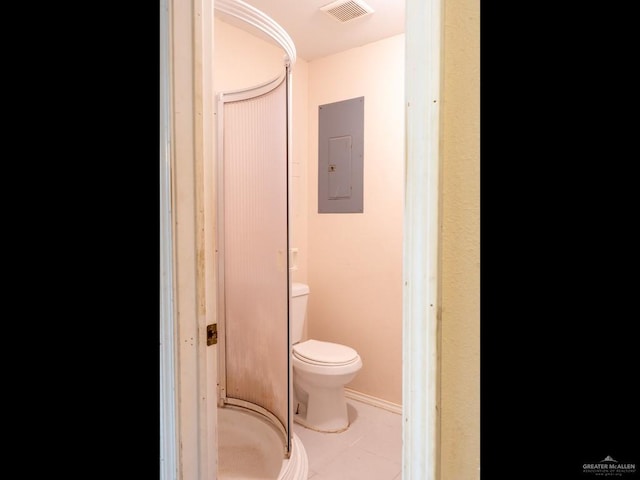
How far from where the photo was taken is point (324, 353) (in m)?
2.29

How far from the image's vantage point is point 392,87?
93.9 inches

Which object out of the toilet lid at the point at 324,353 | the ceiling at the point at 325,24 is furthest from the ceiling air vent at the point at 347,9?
the toilet lid at the point at 324,353

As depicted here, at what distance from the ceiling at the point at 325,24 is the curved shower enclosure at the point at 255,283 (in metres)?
0.55

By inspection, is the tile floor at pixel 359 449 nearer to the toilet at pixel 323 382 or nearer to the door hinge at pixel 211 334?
the toilet at pixel 323 382

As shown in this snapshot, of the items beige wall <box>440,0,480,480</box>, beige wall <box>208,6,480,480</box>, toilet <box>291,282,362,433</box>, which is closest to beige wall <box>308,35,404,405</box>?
beige wall <box>208,6,480,480</box>

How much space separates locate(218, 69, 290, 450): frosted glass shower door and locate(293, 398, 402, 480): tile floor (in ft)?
1.13

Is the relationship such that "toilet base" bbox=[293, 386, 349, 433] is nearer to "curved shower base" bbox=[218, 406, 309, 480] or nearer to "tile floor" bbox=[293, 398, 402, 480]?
"tile floor" bbox=[293, 398, 402, 480]

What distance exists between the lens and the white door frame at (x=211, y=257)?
2.06 ft
